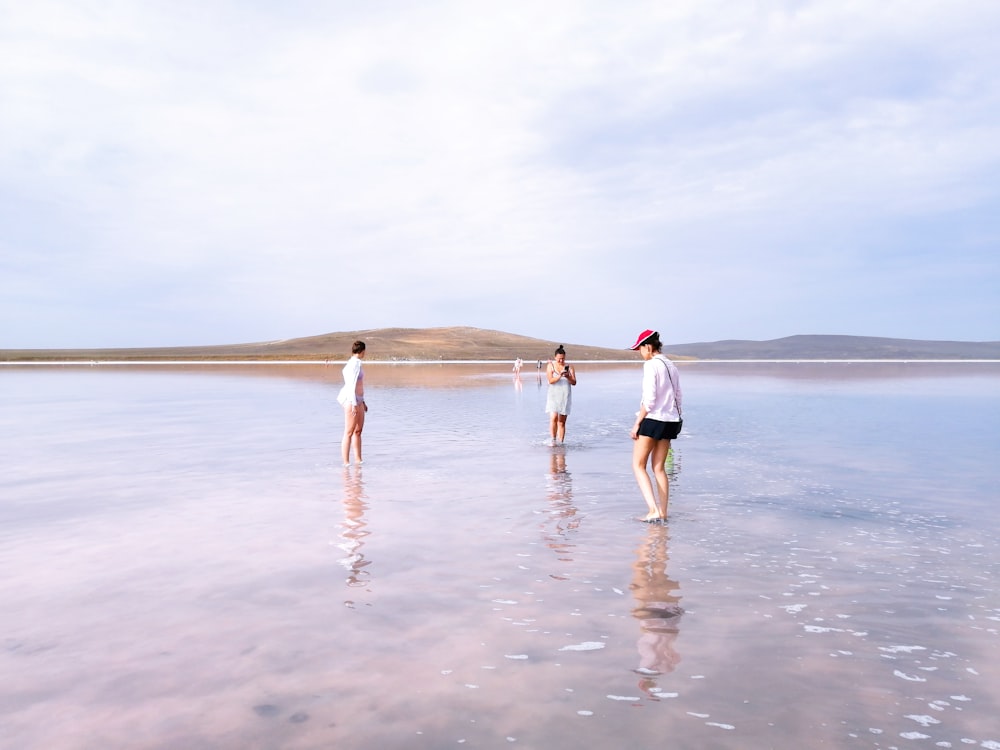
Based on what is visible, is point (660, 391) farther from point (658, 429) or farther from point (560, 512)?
point (560, 512)

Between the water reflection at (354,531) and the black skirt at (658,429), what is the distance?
11.6 ft

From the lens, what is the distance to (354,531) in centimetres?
833

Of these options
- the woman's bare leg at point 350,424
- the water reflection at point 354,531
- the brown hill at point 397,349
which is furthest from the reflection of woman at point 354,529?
the brown hill at point 397,349

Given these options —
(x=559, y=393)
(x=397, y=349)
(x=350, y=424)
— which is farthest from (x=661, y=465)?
(x=397, y=349)

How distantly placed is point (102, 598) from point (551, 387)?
435 inches

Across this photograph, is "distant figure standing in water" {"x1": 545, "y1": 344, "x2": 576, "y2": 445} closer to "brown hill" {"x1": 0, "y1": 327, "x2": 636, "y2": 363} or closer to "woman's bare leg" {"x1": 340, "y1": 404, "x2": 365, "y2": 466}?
"woman's bare leg" {"x1": 340, "y1": 404, "x2": 365, "y2": 466}

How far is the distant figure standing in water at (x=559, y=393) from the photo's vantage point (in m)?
15.7

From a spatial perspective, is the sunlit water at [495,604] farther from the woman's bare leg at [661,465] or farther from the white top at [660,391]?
the white top at [660,391]

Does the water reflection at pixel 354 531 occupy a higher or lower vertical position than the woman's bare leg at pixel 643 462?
lower

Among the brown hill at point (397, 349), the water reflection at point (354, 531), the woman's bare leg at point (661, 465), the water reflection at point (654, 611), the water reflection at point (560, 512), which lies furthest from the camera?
the brown hill at point (397, 349)

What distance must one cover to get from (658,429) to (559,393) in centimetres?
704

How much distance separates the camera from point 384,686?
4.45 metres

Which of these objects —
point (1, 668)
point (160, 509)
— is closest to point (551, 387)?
point (160, 509)

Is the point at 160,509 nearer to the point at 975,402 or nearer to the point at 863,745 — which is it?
the point at 863,745
